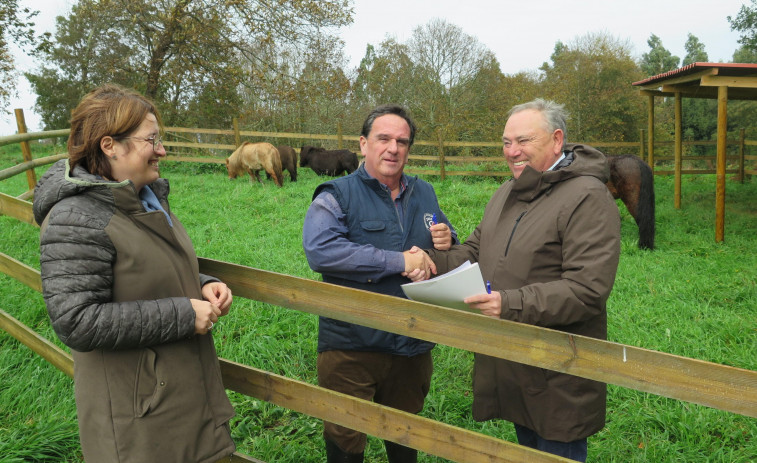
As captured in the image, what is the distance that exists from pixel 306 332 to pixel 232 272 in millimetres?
2550

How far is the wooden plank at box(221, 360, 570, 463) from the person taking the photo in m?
1.75

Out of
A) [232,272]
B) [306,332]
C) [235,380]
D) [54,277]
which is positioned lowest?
[306,332]

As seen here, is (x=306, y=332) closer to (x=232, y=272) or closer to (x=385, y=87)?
(x=232, y=272)

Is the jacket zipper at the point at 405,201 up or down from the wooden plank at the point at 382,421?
up

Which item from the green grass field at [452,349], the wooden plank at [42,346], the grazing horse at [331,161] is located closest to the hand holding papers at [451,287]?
the green grass field at [452,349]

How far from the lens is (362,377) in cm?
248

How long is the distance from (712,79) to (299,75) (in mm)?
17748

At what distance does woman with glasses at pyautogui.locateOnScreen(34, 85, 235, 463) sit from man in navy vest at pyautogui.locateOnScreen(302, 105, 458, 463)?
0.74 meters

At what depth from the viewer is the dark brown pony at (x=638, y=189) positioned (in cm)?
821

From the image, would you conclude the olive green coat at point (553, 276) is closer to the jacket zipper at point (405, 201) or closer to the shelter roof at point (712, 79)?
the jacket zipper at point (405, 201)

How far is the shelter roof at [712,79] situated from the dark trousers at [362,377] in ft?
26.5

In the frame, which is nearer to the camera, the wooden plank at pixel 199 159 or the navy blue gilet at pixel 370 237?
the navy blue gilet at pixel 370 237

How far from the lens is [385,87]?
27516 mm

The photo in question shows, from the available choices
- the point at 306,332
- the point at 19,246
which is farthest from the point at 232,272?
the point at 19,246
